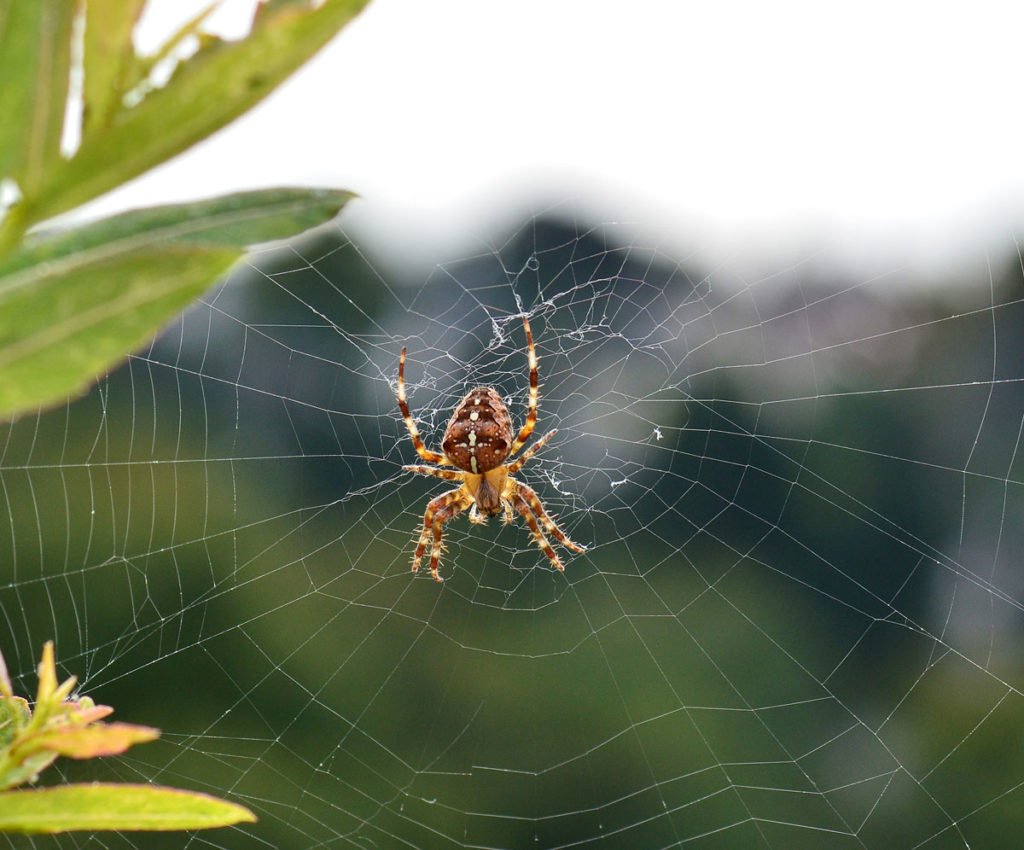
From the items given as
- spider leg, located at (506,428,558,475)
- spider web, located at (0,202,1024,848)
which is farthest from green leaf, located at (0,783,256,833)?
spider web, located at (0,202,1024,848)

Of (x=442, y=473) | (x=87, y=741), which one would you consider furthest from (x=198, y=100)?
(x=442, y=473)

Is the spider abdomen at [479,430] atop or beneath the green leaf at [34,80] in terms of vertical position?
beneath

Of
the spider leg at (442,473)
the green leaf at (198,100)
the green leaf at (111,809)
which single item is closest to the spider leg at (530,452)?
the spider leg at (442,473)

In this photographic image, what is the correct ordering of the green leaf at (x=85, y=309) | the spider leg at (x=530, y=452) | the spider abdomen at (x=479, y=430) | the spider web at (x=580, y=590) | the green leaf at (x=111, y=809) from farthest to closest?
the spider web at (x=580, y=590)
the spider abdomen at (x=479, y=430)
the spider leg at (x=530, y=452)
the green leaf at (x=111, y=809)
the green leaf at (x=85, y=309)

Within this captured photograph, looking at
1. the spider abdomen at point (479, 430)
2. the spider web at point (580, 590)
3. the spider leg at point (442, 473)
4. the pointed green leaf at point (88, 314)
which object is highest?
the pointed green leaf at point (88, 314)

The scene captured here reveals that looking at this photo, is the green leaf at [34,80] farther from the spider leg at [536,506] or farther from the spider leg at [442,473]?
the spider leg at [536,506]

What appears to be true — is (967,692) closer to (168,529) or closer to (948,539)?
(948,539)

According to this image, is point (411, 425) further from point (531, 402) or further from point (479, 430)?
point (531, 402)

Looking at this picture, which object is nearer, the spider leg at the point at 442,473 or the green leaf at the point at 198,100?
the green leaf at the point at 198,100
